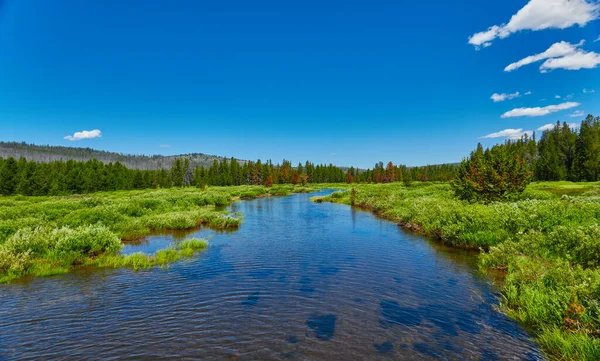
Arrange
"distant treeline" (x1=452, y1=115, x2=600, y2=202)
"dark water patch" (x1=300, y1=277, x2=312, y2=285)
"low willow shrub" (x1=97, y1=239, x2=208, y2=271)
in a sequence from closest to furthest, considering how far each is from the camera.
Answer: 1. "dark water patch" (x1=300, y1=277, x2=312, y2=285)
2. "low willow shrub" (x1=97, y1=239, x2=208, y2=271)
3. "distant treeline" (x1=452, y1=115, x2=600, y2=202)

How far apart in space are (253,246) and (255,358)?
→ 12.6 meters

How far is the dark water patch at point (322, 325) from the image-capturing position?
870 cm

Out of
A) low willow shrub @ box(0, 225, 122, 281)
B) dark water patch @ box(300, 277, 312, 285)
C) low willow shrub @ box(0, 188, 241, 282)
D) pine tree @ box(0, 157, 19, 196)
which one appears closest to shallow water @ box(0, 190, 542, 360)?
dark water patch @ box(300, 277, 312, 285)

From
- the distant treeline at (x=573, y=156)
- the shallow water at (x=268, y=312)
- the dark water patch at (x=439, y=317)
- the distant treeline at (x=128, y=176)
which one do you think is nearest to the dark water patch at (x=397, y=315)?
the shallow water at (x=268, y=312)

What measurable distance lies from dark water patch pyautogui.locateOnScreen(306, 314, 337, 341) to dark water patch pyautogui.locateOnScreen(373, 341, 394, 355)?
1341 millimetres

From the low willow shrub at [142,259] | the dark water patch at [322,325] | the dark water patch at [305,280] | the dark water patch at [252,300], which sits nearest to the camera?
the dark water patch at [322,325]

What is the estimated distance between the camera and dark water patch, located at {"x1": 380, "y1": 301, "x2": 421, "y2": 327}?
A: 945cm

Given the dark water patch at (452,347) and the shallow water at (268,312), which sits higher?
the shallow water at (268,312)

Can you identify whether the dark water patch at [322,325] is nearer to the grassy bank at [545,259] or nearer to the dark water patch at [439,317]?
the dark water patch at [439,317]

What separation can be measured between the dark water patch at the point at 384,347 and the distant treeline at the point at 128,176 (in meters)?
84.8

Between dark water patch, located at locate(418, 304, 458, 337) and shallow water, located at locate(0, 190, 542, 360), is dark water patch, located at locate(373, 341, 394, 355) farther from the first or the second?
dark water patch, located at locate(418, 304, 458, 337)

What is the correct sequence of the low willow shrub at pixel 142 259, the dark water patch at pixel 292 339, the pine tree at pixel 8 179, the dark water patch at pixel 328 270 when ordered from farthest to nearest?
1. the pine tree at pixel 8 179
2. the low willow shrub at pixel 142 259
3. the dark water patch at pixel 328 270
4. the dark water patch at pixel 292 339

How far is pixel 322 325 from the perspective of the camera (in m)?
9.30

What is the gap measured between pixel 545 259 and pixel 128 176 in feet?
385
